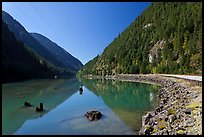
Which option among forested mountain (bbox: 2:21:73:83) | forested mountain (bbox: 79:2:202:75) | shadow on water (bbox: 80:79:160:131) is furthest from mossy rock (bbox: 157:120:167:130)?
forested mountain (bbox: 2:21:73:83)

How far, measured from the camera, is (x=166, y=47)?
91.9 meters

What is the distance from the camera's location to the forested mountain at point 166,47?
68.6m

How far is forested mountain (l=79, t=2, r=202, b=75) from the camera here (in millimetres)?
68562

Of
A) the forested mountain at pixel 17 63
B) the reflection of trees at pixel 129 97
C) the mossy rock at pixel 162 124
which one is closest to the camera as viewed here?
the mossy rock at pixel 162 124

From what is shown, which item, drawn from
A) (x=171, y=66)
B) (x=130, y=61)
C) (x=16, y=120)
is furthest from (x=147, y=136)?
(x=130, y=61)

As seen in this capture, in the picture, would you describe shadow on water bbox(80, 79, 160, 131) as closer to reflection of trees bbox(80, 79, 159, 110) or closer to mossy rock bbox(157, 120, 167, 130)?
reflection of trees bbox(80, 79, 159, 110)

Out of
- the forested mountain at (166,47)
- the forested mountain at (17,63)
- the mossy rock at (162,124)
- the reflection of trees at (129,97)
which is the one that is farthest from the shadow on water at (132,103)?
the forested mountain at (17,63)

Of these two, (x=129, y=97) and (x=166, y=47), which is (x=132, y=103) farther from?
(x=166, y=47)

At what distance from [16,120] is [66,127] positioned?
20.2 ft

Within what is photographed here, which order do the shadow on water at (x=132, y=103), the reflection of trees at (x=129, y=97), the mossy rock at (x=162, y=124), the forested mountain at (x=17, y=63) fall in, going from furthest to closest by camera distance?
the forested mountain at (x=17, y=63) → the reflection of trees at (x=129, y=97) → the shadow on water at (x=132, y=103) → the mossy rock at (x=162, y=124)

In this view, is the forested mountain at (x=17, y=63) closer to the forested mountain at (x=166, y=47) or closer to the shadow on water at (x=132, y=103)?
the forested mountain at (x=166, y=47)

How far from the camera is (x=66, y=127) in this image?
1838cm

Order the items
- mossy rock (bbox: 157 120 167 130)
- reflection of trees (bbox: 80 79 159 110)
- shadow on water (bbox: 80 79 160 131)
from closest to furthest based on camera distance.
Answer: mossy rock (bbox: 157 120 167 130) → shadow on water (bbox: 80 79 160 131) → reflection of trees (bbox: 80 79 159 110)

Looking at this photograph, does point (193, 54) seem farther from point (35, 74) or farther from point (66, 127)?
point (35, 74)
